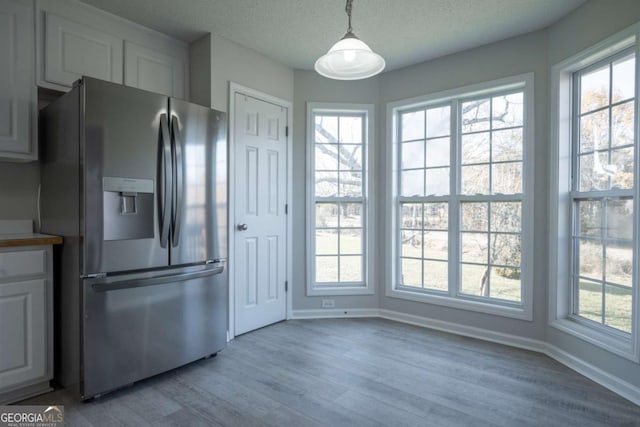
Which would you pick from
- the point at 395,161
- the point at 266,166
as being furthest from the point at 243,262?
the point at 395,161

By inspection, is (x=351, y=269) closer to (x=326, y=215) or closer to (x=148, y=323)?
(x=326, y=215)

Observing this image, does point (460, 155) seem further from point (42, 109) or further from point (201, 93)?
point (42, 109)

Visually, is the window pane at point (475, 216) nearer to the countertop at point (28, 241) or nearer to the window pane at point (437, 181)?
the window pane at point (437, 181)

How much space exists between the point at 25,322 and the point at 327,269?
2528 mm

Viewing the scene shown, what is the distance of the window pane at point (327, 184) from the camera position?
3889 millimetres

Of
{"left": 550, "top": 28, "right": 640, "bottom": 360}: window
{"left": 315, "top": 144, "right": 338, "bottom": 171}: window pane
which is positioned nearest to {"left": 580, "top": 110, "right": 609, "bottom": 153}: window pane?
{"left": 550, "top": 28, "right": 640, "bottom": 360}: window

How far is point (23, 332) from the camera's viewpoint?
212 centimetres

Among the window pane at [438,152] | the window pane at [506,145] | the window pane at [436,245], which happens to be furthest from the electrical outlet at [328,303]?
the window pane at [506,145]

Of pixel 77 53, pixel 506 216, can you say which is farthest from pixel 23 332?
pixel 506 216

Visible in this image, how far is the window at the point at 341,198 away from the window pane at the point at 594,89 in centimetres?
183

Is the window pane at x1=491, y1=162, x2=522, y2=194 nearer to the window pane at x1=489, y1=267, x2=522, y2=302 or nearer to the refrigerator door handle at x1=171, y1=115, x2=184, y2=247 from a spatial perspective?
the window pane at x1=489, y1=267, x2=522, y2=302

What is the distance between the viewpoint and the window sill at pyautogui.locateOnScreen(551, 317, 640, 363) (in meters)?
2.25

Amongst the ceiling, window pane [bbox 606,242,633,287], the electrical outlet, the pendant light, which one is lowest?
the electrical outlet

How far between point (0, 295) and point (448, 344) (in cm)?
313
